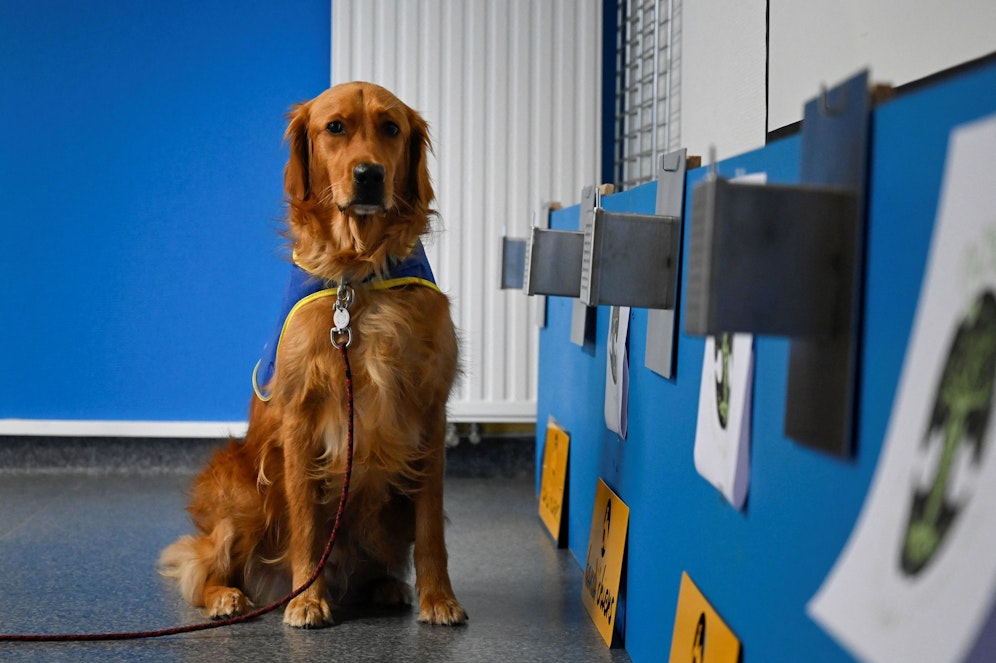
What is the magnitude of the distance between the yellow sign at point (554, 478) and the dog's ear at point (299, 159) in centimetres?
78

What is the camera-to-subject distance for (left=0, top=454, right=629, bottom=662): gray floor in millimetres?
1557

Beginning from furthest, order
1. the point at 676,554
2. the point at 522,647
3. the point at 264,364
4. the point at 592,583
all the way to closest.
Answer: the point at 264,364
the point at 592,583
the point at 522,647
the point at 676,554

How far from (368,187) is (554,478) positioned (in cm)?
90

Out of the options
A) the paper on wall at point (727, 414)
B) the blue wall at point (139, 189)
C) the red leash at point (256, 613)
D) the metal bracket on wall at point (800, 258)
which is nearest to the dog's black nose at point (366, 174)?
the red leash at point (256, 613)

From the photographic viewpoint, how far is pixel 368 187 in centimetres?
175

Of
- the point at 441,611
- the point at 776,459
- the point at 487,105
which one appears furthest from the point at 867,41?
the point at 487,105

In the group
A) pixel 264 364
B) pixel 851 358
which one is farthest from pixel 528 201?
pixel 851 358

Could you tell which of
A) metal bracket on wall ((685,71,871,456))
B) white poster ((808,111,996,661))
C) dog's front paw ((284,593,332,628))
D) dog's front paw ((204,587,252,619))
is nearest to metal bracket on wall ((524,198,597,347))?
dog's front paw ((284,593,332,628))

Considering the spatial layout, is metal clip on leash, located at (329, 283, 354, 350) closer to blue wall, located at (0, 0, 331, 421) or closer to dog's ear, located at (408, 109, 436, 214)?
dog's ear, located at (408, 109, 436, 214)

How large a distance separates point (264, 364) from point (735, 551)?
3.79 feet

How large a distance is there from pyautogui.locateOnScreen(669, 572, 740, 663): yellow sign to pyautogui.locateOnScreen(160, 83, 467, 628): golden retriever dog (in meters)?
0.60

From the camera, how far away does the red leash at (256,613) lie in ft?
5.27

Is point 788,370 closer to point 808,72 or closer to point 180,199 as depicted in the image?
point 808,72

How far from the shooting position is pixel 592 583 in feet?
5.64
